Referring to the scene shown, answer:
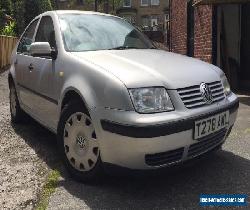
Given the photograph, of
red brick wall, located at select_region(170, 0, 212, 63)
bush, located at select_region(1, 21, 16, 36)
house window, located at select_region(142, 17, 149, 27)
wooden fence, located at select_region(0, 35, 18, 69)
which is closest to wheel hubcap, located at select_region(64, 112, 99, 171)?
red brick wall, located at select_region(170, 0, 212, 63)

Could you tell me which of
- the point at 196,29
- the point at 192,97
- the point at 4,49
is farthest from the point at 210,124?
the point at 4,49

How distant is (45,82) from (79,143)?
1.00 metres

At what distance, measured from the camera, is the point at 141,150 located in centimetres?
324

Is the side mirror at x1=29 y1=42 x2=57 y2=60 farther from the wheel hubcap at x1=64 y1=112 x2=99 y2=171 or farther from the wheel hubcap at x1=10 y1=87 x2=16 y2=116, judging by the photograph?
the wheel hubcap at x1=10 y1=87 x2=16 y2=116

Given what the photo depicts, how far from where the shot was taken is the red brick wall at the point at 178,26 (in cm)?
1423

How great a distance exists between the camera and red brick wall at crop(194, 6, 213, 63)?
1107cm

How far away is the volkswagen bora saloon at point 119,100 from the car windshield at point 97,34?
0.04ft

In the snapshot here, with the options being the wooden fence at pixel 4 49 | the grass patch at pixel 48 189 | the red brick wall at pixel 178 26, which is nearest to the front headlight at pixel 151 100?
the grass patch at pixel 48 189

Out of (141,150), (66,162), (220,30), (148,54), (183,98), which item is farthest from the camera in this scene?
(220,30)

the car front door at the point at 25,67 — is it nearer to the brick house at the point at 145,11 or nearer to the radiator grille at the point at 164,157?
the radiator grille at the point at 164,157

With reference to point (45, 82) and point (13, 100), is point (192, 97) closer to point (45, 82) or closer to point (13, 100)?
point (45, 82)

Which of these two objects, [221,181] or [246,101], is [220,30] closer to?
[246,101]

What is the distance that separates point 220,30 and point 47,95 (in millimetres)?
7397

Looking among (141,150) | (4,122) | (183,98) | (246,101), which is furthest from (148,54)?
(246,101)
